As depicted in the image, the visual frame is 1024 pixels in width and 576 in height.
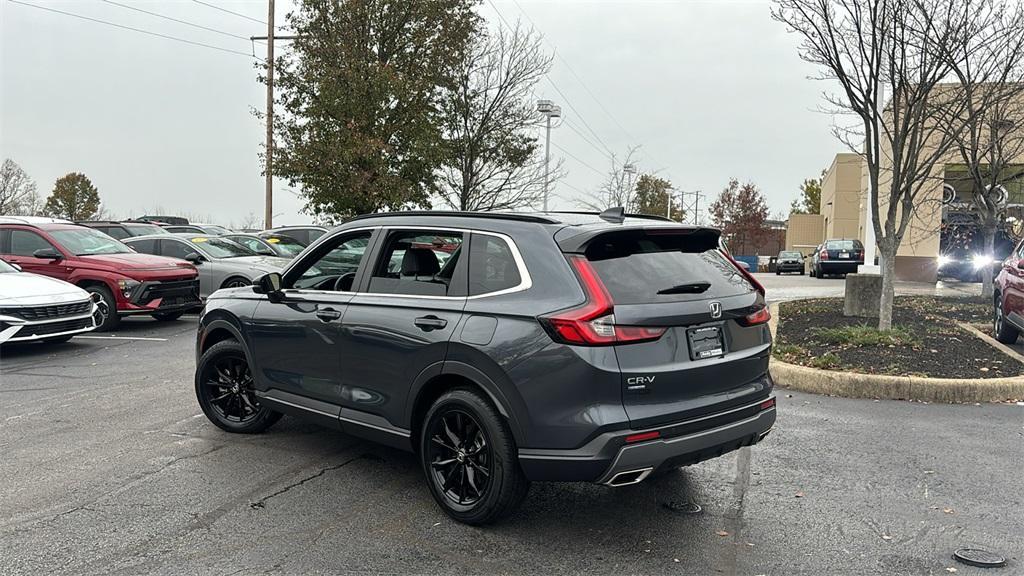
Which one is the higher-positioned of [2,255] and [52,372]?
[2,255]

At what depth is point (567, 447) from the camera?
12.3ft

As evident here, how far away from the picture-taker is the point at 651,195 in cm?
5034

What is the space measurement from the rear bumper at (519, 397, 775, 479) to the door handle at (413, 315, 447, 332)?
85 cm

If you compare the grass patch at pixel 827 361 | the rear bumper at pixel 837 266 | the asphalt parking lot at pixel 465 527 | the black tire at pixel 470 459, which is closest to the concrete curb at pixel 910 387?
the grass patch at pixel 827 361

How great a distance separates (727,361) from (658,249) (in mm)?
716

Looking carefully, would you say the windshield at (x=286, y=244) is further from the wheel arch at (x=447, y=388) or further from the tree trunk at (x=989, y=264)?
the tree trunk at (x=989, y=264)

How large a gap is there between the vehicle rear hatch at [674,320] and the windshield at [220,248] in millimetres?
11809

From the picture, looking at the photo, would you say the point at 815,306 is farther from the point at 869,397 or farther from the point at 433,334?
the point at 433,334

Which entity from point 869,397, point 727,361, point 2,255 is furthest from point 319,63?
point 727,361

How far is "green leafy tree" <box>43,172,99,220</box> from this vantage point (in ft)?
213

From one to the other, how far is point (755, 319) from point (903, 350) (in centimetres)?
524

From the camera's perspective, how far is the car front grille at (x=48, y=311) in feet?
30.3

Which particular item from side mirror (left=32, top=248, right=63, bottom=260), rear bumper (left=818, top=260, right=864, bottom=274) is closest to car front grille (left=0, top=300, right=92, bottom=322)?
side mirror (left=32, top=248, right=63, bottom=260)

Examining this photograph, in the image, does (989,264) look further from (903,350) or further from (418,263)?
(418,263)
